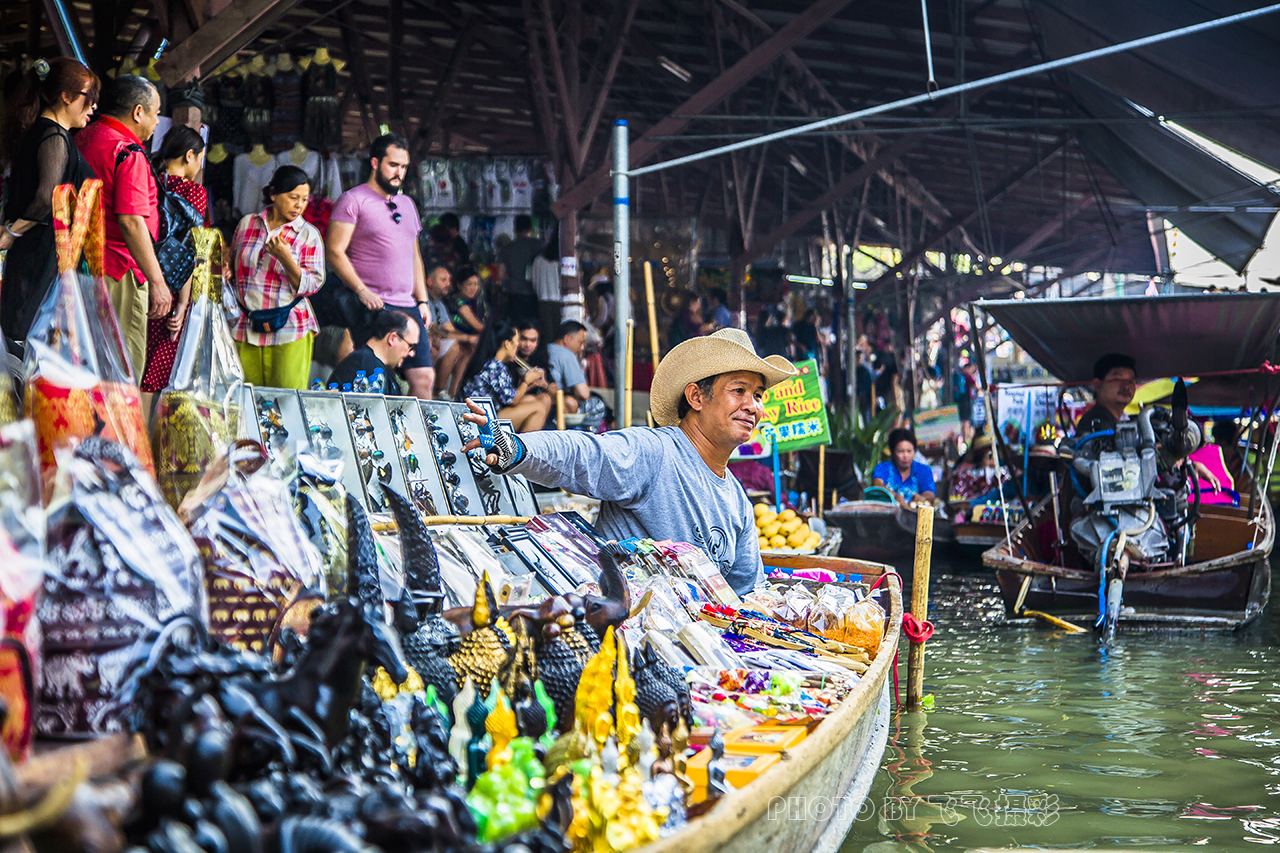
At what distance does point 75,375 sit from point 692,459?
211cm

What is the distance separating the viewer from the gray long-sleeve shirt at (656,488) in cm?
293

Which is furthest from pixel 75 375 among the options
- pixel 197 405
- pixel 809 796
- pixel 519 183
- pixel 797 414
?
pixel 519 183

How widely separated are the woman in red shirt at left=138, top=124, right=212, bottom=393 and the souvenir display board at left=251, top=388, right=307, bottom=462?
0.55 meters

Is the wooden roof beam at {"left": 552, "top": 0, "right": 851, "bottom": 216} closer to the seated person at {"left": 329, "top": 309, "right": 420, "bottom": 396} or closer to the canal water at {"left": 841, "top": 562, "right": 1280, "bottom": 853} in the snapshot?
the seated person at {"left": 329, "top": 309, "right": 420, "bottom": 396}

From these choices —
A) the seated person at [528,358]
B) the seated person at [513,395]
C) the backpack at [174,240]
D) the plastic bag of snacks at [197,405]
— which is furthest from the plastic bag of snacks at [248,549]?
the seated person at [528,358]

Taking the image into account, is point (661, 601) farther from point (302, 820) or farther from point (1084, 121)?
point (1084, 121)

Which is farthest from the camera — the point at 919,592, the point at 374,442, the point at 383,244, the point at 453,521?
the point at 383,244

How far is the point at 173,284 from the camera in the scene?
392 cm

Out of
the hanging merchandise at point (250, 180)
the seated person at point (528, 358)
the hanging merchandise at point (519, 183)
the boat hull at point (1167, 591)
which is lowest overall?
the boat hull at point (1167, 591)

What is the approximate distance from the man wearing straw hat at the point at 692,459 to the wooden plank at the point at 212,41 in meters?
2.89

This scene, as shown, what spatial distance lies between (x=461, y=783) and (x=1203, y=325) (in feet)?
21.4

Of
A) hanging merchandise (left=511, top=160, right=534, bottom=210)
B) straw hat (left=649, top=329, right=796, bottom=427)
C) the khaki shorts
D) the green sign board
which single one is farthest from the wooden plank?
hanging merchandise (left=511, top=160, right=534, bottom=210)

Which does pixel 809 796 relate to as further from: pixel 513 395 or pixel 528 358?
pixel 528 358

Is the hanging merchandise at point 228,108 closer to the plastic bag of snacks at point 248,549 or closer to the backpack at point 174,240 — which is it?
the backpack at point 174,240
